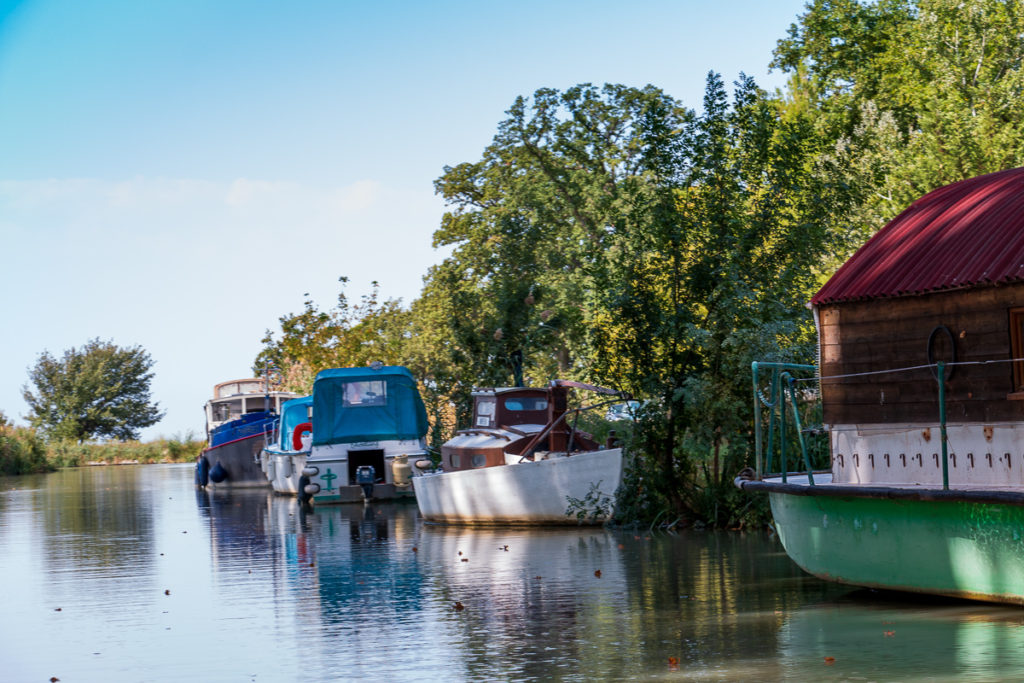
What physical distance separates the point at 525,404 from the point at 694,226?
4.71 meters

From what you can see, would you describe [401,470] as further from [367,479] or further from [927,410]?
[927,410]

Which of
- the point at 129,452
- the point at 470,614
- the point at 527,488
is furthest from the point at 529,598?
the point at 129,452

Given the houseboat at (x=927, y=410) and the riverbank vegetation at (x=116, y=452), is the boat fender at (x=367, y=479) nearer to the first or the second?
the houseboat at (x=927, y=410)

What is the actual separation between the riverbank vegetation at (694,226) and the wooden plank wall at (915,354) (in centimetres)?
598

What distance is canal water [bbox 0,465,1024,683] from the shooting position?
10.1m

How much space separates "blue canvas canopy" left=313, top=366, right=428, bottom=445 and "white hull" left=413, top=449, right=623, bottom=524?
6989mm

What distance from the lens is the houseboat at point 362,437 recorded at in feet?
97.8

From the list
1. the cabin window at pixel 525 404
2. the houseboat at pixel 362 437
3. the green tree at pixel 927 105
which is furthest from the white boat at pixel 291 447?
the green tree at pixel 927 105

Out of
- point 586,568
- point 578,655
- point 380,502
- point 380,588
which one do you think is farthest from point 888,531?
point 380,502

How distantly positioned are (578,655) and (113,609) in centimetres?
637

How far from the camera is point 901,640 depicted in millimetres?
10625

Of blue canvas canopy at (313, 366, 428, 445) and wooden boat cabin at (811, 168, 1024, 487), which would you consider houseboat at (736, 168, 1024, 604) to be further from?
blue canvas canopy at (313, 366, 428, 445)

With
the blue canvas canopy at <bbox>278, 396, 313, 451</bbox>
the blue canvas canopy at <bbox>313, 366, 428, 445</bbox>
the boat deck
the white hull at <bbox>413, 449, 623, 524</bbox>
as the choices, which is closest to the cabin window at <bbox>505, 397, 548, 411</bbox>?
the white hull at <bbox>413, 449, 623, 524</bbox>

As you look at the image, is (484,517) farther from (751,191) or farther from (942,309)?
(942,309)
